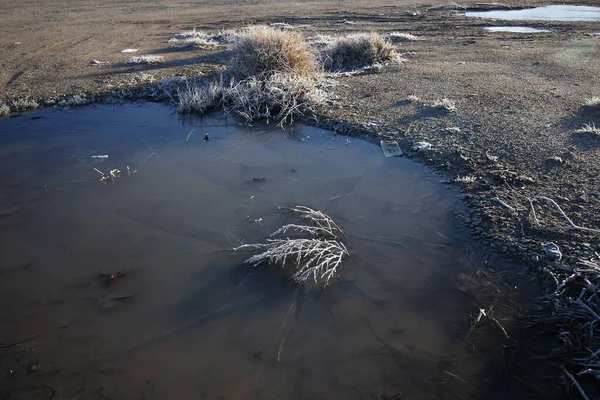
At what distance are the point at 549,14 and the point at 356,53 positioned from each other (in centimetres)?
1212

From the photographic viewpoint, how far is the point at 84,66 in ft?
34.8

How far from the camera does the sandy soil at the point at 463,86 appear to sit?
15.4 feet

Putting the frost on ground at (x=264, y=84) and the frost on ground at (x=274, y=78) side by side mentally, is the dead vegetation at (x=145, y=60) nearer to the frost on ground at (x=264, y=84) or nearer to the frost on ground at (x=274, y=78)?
the frost on ground at (x=274, y=78)

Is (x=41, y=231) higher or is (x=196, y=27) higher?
(x=196, y=27)

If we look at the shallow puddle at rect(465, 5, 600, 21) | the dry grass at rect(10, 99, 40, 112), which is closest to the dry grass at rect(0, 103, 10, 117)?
the dry grass at rect(10, 99, 40, 112)

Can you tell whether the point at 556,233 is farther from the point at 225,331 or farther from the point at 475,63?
the point at 475,63

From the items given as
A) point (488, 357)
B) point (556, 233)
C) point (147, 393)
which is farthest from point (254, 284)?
point (556, 233)

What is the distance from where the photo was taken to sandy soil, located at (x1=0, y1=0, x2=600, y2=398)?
4.71 metres

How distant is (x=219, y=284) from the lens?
393 cm

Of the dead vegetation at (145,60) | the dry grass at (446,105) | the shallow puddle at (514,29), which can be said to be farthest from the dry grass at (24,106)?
the shallow puddle at (514,29)

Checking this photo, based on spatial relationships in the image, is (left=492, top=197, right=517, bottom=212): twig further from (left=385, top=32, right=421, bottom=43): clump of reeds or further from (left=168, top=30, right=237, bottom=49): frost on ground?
(left=385, top=32, right=421, bottom=43): clump of reeds

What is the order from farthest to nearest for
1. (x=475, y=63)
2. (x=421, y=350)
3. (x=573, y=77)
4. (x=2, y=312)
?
1. (x=475, y=63)
2. (x=573, y=77)
3. (x=2, y=312)
4. (x=421, y=350)

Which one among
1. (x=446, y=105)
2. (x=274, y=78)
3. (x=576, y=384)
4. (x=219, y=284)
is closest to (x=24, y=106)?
(x=274, y=78)

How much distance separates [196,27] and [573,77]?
12720mm
